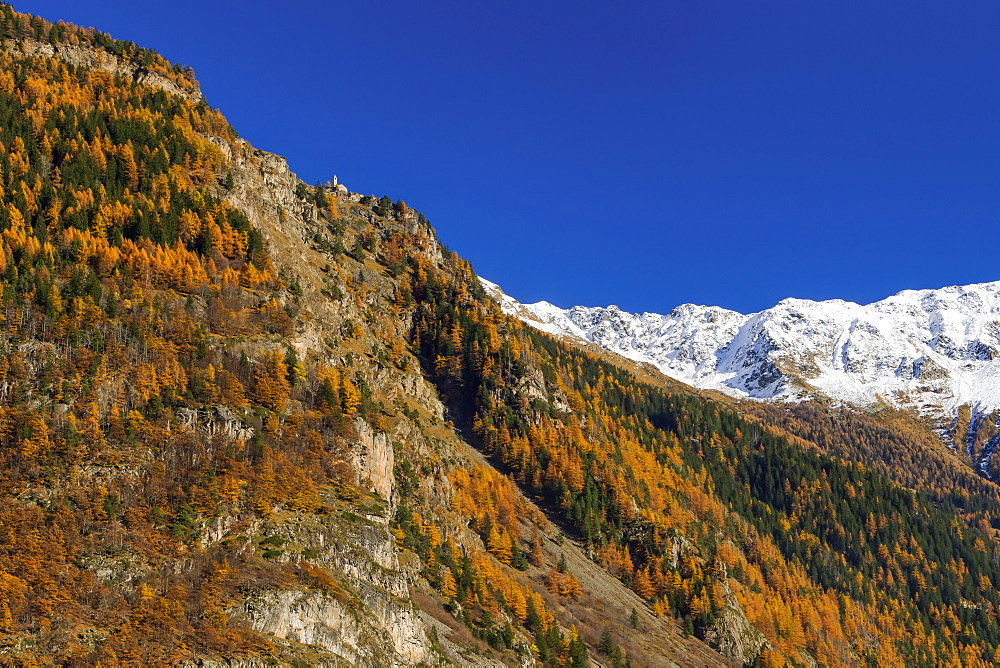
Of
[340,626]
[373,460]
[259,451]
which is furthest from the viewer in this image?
[373,460]

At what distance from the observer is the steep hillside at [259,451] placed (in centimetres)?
6981

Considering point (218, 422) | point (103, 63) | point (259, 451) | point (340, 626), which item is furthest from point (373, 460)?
point (103, 63)

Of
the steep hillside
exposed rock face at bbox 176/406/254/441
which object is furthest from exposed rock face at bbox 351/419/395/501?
exposed rock face at bbox 176/406/254/441

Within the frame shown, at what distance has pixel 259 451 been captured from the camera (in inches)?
3553

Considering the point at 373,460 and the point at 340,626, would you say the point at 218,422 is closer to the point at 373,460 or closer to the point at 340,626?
the point at 373,460

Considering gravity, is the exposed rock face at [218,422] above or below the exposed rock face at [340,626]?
above

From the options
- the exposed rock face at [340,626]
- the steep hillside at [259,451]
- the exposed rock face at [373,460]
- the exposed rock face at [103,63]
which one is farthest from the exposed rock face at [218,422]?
the exposed rock face at [103,63]

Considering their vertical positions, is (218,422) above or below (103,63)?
below

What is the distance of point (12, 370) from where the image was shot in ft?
282

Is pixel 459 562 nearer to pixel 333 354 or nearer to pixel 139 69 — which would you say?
pixel 333 354

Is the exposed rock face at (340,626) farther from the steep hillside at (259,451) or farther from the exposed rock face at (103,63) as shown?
the exposed rock face at (103,63)

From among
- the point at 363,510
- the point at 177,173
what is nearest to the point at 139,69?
the point at 177,173

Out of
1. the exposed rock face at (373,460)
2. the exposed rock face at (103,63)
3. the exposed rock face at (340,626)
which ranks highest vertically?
the exposed rock face at (103,63)

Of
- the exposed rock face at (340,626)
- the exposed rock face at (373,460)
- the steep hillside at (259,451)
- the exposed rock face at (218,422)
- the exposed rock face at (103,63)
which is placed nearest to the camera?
the exposed rock face at (340,626)
